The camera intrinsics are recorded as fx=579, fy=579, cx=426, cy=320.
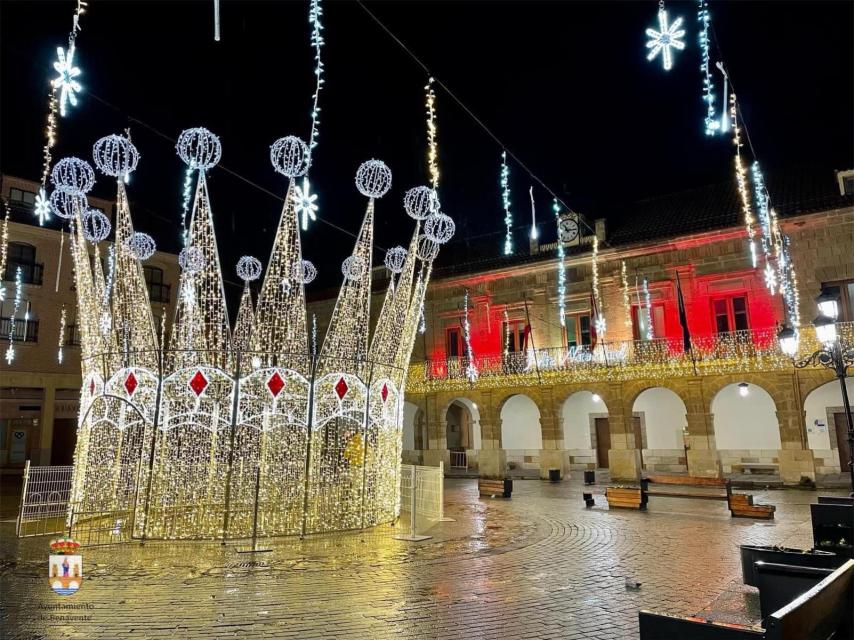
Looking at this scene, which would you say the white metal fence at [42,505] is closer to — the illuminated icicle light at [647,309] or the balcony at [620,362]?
the balcony at [620,362]

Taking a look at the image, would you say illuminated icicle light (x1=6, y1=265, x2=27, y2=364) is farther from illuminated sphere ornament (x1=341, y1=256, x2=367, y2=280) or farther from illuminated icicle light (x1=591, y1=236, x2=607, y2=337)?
illuminated icicle light (x1=591, y1=236, x2=607, y2=337)

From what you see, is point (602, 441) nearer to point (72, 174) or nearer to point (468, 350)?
point (468, 350)

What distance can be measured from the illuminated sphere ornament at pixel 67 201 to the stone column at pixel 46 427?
18778mm

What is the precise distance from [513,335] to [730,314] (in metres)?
8.22

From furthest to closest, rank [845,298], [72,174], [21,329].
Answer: [21,329] < [845,298] < [72,174]

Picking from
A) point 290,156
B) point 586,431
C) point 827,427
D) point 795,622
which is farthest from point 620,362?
point 795,622

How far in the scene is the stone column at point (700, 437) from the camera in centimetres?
1959

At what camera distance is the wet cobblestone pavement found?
18.1 ft

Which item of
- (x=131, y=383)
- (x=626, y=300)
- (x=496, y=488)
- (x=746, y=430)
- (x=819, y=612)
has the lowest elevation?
(x=496, y=488)

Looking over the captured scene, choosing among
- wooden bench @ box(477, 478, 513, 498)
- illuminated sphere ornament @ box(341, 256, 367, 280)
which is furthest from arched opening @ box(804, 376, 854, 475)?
illuminated sphere ornament @ box(341, 256, 367, 280)

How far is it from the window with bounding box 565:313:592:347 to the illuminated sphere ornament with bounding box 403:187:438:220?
46.7ft

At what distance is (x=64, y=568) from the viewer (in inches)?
246

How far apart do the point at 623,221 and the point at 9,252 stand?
1032 inches

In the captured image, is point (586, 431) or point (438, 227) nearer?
point (438, 227)
